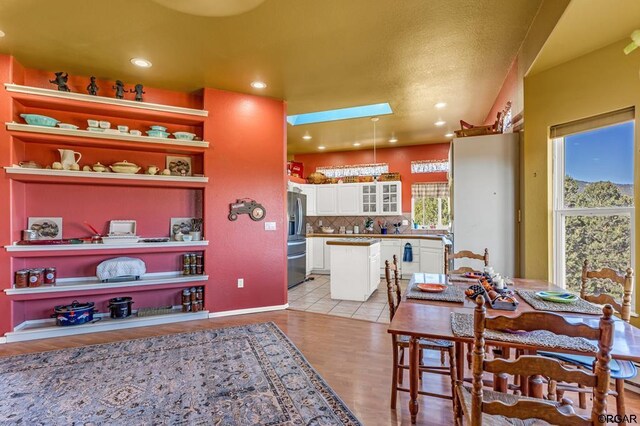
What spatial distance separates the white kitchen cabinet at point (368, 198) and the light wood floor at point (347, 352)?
3.42m

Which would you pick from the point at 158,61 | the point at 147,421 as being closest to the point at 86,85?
the point at 158,61

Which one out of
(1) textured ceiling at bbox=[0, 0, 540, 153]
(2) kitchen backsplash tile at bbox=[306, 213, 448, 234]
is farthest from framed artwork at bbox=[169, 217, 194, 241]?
(2) kitchen backsplash tile at bbox=[306, 213, 448, 234]

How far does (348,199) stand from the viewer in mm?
6941

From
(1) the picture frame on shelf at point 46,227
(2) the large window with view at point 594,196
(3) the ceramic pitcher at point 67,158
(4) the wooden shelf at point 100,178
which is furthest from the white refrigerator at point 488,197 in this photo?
(1) the picture frame on shelf at point 46,227

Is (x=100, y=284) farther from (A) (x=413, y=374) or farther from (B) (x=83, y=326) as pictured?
(A) (x=413, y=374)

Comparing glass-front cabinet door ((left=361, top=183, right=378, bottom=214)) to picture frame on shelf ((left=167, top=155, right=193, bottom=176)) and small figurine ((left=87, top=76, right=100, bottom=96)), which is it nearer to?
picture frame on shelf ((left=167, top=155, right=193, bottom=176))

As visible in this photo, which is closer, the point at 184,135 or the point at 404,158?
the point at 184,135

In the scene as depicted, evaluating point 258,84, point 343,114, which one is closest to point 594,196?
point 343,114

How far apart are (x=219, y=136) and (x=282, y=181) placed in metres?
1.00

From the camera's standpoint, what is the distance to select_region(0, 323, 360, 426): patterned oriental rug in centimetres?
187

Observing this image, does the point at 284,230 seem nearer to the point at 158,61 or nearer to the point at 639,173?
the point at 158,61

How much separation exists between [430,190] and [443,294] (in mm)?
4972

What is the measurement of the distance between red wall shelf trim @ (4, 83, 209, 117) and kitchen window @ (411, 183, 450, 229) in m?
4.69

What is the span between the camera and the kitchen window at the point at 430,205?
6516 mm
